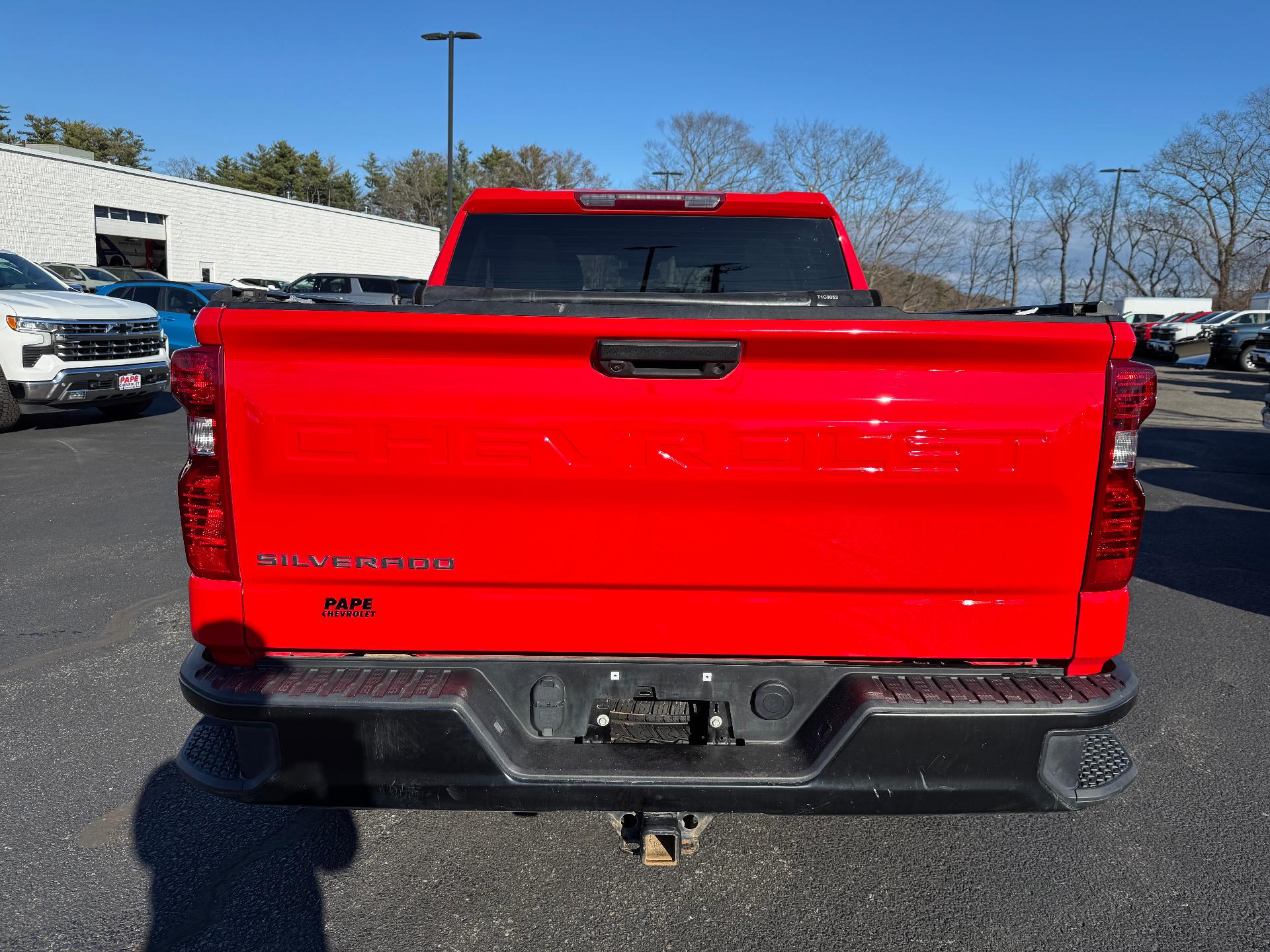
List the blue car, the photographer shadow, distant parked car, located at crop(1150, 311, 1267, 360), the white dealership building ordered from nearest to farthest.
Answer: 1. the photographer shadow
2. the blue car
3. distant parked car, located at crop(1150, 311, 1267, 360)
4. the white dealership building

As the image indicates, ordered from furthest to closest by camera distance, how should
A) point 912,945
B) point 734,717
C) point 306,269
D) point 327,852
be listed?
point 306,269 < point 327,852 < point 912,945 < point 734,717

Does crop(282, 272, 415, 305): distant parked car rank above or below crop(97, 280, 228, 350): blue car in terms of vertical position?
above

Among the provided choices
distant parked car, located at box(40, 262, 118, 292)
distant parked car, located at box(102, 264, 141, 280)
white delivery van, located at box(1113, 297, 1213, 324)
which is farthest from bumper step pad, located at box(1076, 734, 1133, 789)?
white delivery van, located at box(1113, 297, 1213, 324)

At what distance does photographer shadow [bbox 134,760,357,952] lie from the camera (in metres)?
2.51

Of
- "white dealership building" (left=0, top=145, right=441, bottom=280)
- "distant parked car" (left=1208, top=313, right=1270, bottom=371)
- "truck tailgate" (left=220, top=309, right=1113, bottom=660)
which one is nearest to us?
"truck tailgate" (left=220, top=309, right=1113, bottom=660)

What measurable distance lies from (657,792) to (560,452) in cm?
85

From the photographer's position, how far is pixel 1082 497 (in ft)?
6.93

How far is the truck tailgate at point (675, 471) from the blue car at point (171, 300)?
52.2 ft

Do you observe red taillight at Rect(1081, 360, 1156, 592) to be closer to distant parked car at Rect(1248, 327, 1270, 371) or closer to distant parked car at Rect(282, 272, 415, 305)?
distant parked car at Rect(282, 272, 415, 305)

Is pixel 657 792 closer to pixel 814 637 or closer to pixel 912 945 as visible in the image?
pixel 814 637

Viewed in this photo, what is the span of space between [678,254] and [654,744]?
6.59 feet

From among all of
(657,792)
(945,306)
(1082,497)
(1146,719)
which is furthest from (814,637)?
(945,306)

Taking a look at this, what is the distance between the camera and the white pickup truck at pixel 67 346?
32.2 feet

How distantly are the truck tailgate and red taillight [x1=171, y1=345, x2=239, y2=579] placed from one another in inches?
1.6
